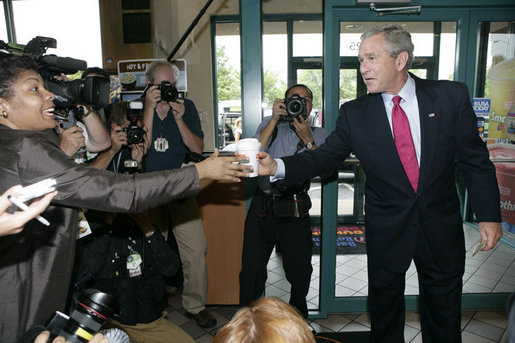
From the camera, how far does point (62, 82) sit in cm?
172

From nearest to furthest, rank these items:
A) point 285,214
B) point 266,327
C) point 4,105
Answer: point 266,327
point 4,105
point 285,214

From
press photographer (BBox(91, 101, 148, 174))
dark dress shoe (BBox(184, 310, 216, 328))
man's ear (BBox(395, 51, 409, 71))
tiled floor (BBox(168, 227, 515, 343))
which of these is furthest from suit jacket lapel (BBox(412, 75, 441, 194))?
dark dress shoe (BBox(184, 310, 216, 328))

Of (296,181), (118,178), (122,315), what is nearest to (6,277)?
(118,178)

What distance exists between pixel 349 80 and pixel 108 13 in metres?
4.07

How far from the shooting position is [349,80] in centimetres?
261

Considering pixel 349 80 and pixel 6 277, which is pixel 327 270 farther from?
pixel 6 277

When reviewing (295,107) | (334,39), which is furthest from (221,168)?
(334,39)

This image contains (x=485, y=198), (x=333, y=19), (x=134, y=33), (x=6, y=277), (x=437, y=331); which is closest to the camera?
(x=6, y=277)

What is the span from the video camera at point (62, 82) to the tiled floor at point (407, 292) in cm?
170

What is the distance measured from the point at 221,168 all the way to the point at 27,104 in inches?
28.5

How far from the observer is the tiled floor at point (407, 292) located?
96.2 inches

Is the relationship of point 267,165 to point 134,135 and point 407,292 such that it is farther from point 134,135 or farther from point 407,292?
point 407,292

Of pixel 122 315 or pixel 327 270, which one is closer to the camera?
pixel 122 315

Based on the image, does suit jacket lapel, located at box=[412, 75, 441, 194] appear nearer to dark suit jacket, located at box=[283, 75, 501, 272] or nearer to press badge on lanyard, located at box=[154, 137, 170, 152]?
dark suit jacket, located at box=[283, 75, 501, 272]
